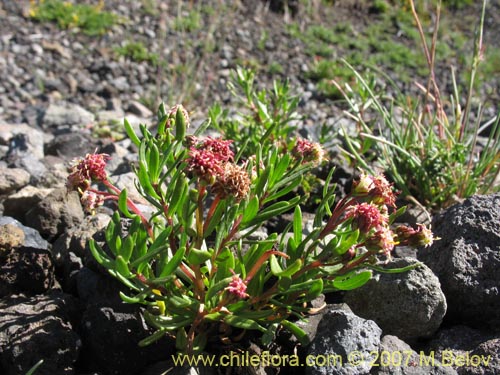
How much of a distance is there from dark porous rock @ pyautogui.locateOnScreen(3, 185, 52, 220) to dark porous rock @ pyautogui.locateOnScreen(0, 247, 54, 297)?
804 millimetres

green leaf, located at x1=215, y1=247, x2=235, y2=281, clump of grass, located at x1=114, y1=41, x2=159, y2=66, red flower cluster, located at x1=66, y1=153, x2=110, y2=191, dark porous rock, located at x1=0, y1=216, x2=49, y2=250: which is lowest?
clump of grass, located at x1=114, y1=41, x2=159, y2=66

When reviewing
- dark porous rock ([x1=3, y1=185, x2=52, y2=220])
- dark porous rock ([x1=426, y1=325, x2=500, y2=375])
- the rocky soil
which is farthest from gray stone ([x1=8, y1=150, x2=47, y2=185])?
dark porous rock ([x1=426, y1=325, x2=500, y2=375])

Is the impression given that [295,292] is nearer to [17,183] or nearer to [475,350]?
[475,350]

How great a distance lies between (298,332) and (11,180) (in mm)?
2093

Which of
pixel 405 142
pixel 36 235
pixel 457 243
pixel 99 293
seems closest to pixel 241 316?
pixel 99 293

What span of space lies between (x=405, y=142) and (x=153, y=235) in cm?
173

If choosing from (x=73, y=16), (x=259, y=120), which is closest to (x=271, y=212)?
(x=259, y=120)

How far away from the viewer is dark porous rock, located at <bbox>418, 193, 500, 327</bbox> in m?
2.27

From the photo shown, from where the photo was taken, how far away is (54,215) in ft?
9.32

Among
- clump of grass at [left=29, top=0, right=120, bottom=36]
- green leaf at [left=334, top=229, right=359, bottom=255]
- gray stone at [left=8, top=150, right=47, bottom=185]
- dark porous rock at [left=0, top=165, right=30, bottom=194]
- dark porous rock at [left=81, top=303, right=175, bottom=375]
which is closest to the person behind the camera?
green leaf at [left=334, top=229, right=359, bottom=255]

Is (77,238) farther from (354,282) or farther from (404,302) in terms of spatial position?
(404,302)

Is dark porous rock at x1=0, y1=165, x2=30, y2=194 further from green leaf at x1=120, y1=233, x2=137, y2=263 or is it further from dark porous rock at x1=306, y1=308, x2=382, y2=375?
dark porous rock at x1=306, y1=308, x2=382, y2=375

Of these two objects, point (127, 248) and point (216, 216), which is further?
point (216, 216)

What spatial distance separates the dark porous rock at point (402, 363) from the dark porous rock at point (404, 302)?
0.20 m
